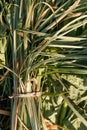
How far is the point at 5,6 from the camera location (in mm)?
1916

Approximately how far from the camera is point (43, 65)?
5.97 feet

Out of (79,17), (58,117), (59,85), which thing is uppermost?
(79,17)

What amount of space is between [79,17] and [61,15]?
0.08 metres

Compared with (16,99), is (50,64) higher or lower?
higher

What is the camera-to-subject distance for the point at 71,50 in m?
1.84

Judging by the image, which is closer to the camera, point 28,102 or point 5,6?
point 28,102

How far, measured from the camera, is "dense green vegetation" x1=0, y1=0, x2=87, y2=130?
5.84 ft

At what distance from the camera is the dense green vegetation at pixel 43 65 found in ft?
5.84

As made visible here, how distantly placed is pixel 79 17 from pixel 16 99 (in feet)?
1.49

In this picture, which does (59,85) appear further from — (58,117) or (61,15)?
(61,15)

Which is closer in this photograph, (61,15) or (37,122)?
(37,122)

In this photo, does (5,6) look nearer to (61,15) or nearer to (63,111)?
(61,15)

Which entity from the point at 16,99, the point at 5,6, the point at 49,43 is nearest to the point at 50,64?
the point at 49,43

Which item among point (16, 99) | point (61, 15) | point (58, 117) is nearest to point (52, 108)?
point (58, 117)
